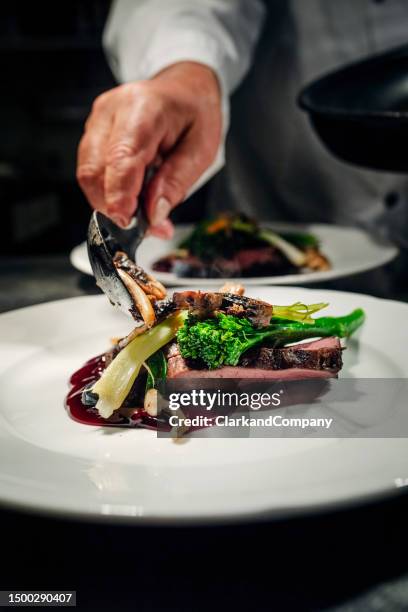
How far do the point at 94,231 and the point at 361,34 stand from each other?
179 centimetres

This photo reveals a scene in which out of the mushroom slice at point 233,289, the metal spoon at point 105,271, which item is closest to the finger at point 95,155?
the metal spoon at point 105,271

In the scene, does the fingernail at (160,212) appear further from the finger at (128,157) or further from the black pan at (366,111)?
the black pan at (366,111)

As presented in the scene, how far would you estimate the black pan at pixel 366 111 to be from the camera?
69.6 inches

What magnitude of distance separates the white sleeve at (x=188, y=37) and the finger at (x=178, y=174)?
246mm

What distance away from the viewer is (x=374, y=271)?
229 cm

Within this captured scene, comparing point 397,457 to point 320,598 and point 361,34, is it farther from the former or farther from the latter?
point 361,34

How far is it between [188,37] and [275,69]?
630 millimetres

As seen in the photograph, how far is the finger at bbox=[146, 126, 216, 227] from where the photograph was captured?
6.26 feet

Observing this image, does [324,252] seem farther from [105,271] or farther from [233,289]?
[105,271]

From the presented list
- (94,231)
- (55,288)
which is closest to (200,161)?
(55,288)

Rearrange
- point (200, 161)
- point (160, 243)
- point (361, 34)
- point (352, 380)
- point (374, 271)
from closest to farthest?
point (352, 380)
point (200, 161)
point (374, 271)
point (160, 243)
point (361, 34)

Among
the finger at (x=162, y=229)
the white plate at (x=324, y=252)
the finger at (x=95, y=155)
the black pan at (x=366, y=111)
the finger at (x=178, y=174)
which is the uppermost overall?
the black pan at (x=366, y=111)

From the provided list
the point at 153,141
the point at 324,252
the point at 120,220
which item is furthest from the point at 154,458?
the point at 324,252

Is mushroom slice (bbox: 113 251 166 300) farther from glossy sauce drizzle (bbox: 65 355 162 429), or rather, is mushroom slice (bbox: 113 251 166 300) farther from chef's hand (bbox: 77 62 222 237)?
chef's hand (bbox: 77 62 222 237)
